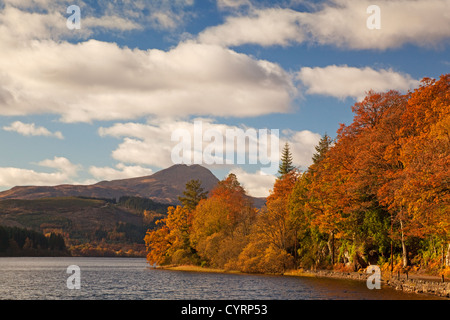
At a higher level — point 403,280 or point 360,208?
point 360,208

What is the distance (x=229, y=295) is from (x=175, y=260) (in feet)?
210

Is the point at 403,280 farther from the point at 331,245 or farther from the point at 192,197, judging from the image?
the point at 192,197

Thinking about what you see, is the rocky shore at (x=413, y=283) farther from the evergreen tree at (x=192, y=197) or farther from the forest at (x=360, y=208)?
the evergreen tree at (x=192, y=197)

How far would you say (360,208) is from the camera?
68.0 metres

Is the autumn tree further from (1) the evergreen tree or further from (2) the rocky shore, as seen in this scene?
(2) the rocky shore

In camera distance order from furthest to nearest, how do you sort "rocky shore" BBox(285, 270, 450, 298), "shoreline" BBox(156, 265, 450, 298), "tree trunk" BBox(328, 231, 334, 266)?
"tree trunk" BBox(328, 231, 334, 266)
"shoreline" BBox(156, 265, 450, 298)
"rocky shore" BBox(285, 270, 450, 298)

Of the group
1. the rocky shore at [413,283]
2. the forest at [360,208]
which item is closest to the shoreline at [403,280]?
the rocky shore at [413,283]

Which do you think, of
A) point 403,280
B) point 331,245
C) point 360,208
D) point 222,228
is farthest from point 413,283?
point 222,228

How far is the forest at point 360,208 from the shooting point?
4703 centimetres

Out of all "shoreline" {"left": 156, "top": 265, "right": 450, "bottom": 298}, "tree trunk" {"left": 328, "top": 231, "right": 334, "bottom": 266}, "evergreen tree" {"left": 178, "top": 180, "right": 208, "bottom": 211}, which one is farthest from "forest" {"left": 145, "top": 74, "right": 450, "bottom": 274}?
"evergreen tree" {"left": 178, "top": 180, "right": 208, "bottom": 211}

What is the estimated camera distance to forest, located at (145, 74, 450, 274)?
47031 millimetres

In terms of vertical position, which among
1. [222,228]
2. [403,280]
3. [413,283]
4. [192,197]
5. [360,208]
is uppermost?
[192,197]
